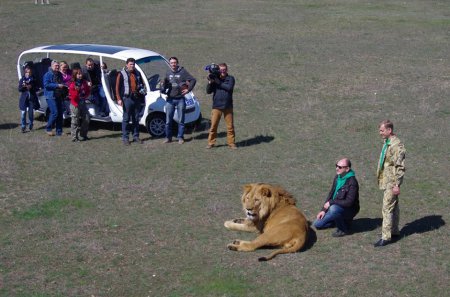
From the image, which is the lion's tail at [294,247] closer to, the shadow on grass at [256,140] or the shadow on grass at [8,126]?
the shadow on grass at [256,140]

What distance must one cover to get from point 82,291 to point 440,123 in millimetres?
11241

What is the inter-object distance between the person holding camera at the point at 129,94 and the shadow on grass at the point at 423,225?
6959 millimetres

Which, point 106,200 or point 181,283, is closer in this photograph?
point 181,283

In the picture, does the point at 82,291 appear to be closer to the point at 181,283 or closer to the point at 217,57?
the point at 181,283

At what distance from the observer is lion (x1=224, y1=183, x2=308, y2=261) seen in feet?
33.4

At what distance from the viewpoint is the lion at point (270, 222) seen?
10195 millimetres

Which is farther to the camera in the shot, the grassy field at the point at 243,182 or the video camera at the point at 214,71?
the video camera at the point at 214,71

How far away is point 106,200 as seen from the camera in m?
12.6

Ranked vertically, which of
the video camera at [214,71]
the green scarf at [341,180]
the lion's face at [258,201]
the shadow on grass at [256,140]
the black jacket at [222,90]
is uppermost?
the video camera at [214,71]

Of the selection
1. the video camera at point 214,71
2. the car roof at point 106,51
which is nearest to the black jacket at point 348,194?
the video camera at point 214,71

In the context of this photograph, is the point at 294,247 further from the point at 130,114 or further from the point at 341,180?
the point at 130,114

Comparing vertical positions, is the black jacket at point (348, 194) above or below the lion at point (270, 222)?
above

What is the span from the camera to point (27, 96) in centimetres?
1716

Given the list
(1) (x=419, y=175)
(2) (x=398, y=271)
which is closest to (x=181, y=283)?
(2) (x=398, y=271)
